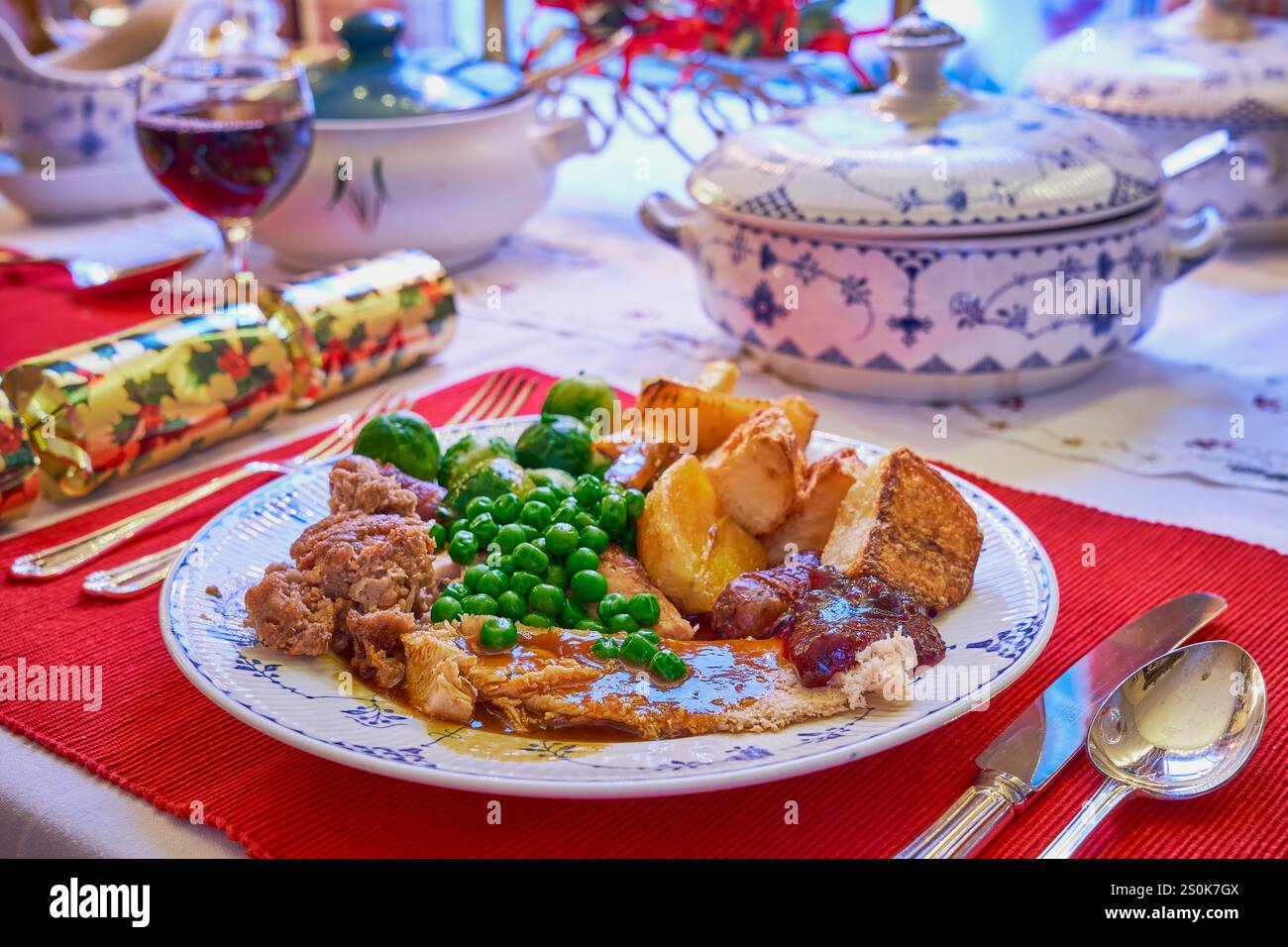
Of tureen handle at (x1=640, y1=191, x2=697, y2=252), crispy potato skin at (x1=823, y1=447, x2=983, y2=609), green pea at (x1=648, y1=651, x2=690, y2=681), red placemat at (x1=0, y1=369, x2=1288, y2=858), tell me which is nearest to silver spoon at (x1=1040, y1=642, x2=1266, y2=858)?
red placemat at (x1=0, y1=369, x2=1288, y2=858)

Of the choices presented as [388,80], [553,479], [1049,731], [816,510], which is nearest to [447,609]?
[553,479]

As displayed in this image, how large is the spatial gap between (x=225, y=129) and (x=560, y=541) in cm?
97

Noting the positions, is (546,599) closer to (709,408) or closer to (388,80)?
(709,408)

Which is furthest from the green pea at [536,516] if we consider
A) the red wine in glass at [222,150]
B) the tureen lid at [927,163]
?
the red wine in glass at [222,150]

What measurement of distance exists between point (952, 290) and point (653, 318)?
61cm

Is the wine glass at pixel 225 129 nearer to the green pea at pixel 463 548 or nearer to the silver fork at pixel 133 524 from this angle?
the silver fork at pixel 133 524

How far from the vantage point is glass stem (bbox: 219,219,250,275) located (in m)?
1.78

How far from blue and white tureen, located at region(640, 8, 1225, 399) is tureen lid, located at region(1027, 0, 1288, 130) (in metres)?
0.45

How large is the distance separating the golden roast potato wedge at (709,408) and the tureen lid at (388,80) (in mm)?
992

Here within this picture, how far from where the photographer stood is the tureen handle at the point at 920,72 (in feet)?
5.12

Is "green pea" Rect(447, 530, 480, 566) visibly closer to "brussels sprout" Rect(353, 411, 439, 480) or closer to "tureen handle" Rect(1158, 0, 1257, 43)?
"brussels sprout" Rect(353, 411, 439, 480)

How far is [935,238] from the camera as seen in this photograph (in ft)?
4.74

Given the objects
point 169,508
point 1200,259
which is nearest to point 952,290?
point 1200,259

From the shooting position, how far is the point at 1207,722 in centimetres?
89
